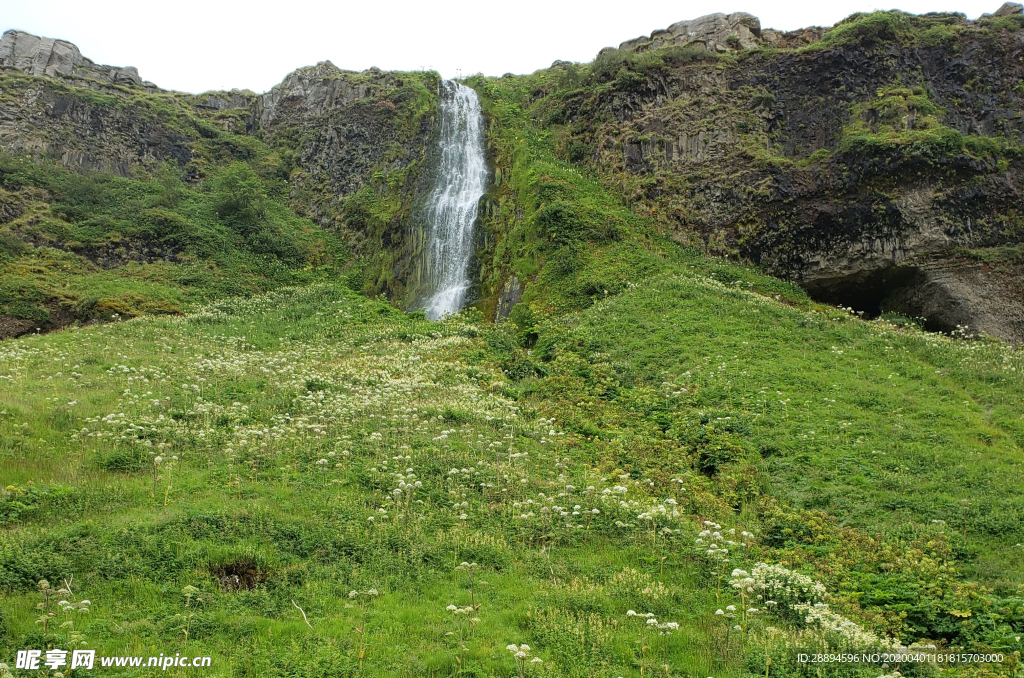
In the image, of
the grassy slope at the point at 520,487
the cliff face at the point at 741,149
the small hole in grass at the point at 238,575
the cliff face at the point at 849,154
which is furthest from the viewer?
the cliff face at the point at 741,149

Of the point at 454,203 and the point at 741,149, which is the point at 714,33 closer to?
the point at 741,149

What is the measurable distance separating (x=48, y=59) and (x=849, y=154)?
56.0m

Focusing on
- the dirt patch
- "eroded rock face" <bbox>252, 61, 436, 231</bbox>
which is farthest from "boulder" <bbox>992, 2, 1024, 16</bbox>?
the dirt patch

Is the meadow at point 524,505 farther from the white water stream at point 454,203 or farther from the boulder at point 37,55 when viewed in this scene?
the boulder at point 37,55

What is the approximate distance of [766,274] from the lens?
30.2 meters

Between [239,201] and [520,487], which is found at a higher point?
[239,201]

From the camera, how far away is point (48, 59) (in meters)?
50.2

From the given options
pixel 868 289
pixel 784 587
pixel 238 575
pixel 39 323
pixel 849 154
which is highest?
pixel 849 154

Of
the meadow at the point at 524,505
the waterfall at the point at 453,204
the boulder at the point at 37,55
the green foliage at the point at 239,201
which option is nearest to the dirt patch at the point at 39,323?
the meadow at the point at 524,505

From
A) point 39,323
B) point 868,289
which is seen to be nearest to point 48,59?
point 39,323

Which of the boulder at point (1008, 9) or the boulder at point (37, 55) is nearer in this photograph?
the boulder at point (1008, 9)

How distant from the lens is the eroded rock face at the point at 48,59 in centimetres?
4881

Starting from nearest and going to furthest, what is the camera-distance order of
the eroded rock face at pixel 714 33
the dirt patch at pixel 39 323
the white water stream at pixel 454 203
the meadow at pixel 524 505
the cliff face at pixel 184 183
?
the meadow at pixel 524 505, the dirt patch at pixel 39 323, the cliff face at pixel 184 183, the white water stream at pixel 454 203, the eroded rock face at pixel 714 33

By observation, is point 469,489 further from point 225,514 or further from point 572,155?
point 572,155
